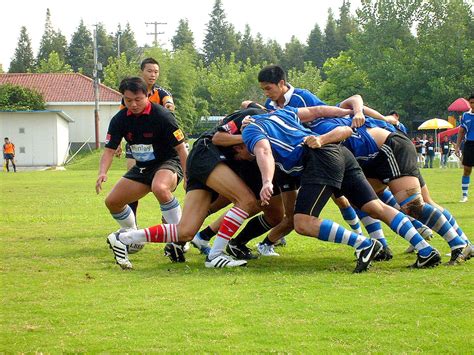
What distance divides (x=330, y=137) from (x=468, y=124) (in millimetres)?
9289

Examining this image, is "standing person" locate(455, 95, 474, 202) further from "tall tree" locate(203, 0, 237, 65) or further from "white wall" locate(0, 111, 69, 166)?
"tall tree" locate(203, 0, 237, 65)

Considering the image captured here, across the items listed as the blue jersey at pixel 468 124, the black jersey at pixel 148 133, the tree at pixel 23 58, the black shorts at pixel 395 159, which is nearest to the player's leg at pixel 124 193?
the black jersey at pixel 148 133

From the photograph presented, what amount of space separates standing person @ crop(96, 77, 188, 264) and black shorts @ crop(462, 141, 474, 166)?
8762 mm

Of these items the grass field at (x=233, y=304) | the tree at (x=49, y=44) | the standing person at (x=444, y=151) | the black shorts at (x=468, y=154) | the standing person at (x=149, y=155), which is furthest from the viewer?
the tree at (x=49, y=44)

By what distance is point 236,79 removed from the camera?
98500 millimetres

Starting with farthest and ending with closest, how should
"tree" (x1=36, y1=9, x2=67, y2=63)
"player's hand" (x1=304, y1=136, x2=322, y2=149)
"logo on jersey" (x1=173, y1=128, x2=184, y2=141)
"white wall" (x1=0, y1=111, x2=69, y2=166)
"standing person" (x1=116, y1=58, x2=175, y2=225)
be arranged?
"tree" (x1=36, y1=9, x2=67, y2=63), "white wall" (x1=0, y1=111, x2=69, y2=166), "standing person" (x1=116, y1=58, x2=175, y2=225), "logo on jersey" (x1=173, y1=128, x2=184, y2=141), "player's hand" (x1=304, y1=136, x2=322, y2=149)

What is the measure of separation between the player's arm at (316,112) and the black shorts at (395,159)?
0.60 meters

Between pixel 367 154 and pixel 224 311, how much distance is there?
10.8 feet

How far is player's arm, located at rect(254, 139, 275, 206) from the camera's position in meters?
7.61

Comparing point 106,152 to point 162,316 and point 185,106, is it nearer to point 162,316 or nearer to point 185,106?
point 162,316

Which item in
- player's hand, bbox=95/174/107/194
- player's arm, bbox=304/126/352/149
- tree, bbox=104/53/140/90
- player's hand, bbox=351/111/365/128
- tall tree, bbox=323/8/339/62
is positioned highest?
tall tree, bbox=323/8/339/62

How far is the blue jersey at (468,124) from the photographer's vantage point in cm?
1656

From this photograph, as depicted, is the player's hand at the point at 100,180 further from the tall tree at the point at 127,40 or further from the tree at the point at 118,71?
the tall tree at the point at 127,40

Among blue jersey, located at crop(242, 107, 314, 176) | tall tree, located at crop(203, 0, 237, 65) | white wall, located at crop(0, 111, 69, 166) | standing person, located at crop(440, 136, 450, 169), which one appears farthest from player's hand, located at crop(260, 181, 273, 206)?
tall tree, located at crop(203, 0, 237, 65)
